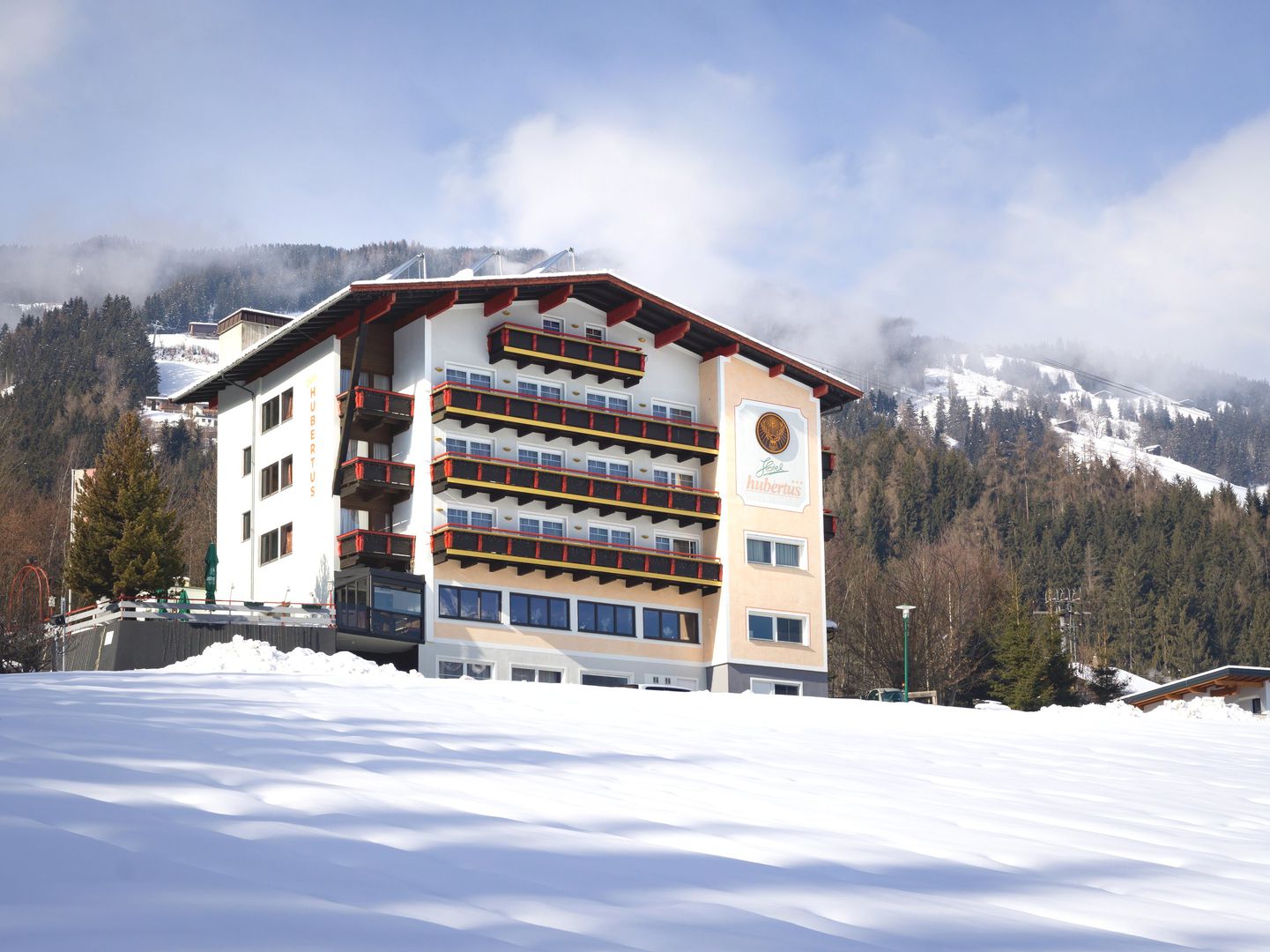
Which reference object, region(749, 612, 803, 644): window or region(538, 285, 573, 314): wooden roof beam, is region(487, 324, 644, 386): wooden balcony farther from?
region(749, 612, 803, 644): window

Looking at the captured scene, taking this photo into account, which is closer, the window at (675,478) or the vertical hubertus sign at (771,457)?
the window at (675,478)

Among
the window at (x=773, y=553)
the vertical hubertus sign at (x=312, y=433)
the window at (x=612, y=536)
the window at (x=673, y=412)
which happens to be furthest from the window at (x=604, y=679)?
the vertical hubertus sign at (x=312, y=433)

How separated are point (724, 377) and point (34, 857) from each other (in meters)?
56.6

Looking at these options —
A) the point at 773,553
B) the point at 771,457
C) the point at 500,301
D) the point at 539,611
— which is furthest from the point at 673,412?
the point at 539,611

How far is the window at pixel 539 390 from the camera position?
60562mm

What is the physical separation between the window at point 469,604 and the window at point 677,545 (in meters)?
7.78

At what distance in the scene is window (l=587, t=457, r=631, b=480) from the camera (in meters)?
61.8

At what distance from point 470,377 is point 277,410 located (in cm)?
933

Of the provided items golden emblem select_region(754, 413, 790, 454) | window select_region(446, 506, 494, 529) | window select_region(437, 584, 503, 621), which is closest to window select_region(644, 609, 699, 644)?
window select_region(437, 584, 503, 621)

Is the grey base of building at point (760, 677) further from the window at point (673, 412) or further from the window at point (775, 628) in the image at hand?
the window at point (673, 412)

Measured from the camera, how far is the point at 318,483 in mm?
58594

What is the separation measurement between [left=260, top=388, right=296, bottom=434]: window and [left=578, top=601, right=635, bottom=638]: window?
46.1 ft

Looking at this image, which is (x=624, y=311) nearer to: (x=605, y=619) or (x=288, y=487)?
(x=605, y=619)

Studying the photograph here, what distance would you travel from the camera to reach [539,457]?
2376 inches
